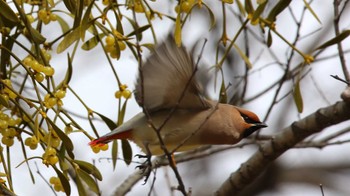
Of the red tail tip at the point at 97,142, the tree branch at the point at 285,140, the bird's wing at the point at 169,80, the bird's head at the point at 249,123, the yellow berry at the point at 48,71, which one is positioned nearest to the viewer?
the yellow berry at the point at 48,71

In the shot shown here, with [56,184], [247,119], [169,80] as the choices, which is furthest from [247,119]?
[56,184]

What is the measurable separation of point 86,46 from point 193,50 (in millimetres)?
345

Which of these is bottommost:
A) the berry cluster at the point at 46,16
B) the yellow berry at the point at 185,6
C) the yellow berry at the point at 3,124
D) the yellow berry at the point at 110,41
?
the yellow berry at the point at 3,124

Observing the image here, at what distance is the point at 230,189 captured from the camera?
258 cm

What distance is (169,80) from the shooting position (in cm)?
224

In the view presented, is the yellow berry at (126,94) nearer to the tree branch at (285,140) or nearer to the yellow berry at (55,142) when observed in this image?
the yellow berry at (55,142)

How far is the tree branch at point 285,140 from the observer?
7.52 feet

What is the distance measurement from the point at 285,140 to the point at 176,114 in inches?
14.0

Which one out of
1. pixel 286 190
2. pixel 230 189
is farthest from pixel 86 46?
pixel 286 190

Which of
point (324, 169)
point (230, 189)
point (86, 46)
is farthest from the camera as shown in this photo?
point (324, 169)

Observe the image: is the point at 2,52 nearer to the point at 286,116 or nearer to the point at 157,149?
the point at 157,149

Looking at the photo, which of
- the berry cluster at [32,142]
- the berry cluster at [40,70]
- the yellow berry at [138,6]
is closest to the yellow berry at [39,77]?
the berry cluster at [40,70]

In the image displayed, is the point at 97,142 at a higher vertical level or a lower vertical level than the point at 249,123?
higher

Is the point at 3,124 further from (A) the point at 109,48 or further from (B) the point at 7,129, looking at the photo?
(A) the point at 109,48
